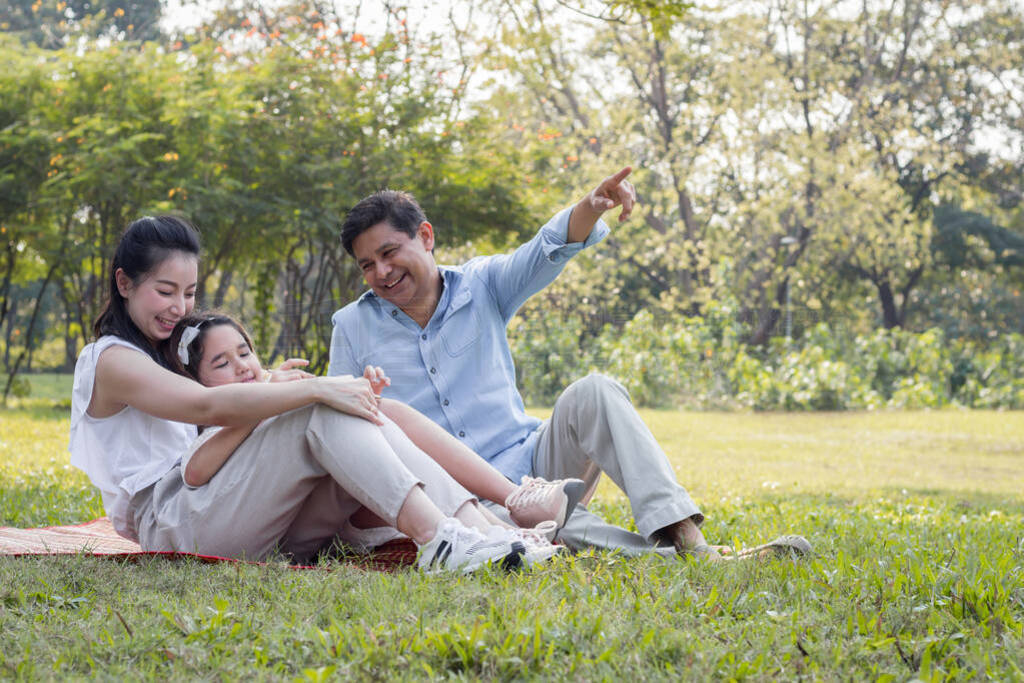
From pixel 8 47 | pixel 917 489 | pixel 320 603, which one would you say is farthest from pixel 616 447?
pixel 8 47

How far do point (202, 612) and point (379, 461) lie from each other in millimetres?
633

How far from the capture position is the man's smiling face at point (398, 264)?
11.4ft

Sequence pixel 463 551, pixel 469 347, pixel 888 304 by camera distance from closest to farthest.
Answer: pixel 463 551 → pixel 469 347 → pixel 888 304

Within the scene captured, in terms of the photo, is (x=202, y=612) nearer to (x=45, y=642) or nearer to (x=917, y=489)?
(x=45, y=642)

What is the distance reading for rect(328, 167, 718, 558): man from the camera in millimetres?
3248

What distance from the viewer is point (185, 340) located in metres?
3.15

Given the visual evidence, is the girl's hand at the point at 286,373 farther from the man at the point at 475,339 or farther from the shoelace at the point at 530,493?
the shoelace at the point at 530,493

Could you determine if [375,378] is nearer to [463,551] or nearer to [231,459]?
[231,459]

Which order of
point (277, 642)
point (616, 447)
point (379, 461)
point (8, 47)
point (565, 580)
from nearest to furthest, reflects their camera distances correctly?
point (277, 642), point (565, 580), point (379, 461), point (616, 447), point (8, 47)

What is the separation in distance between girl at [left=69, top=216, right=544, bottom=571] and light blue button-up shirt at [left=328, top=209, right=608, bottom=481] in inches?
21.9

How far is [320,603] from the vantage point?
7.89ft

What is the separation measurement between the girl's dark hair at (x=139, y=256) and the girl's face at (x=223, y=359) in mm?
151

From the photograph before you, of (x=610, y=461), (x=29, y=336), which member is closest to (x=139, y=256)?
(x=610, y=461)

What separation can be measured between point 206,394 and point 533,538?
99cm
